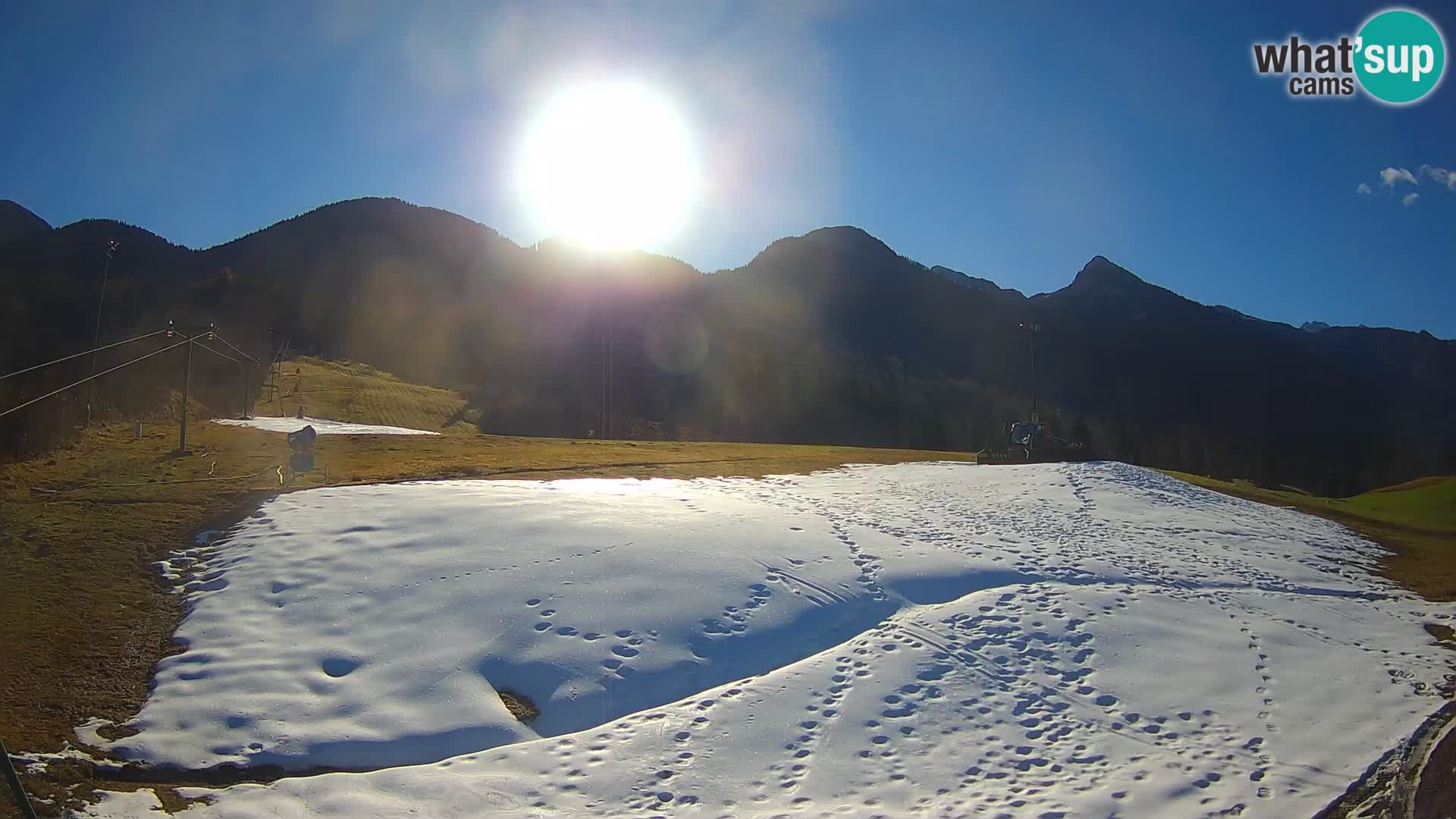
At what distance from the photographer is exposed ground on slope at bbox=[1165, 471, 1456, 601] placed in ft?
53.3

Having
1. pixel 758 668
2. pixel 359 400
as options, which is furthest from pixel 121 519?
pixel 359 400

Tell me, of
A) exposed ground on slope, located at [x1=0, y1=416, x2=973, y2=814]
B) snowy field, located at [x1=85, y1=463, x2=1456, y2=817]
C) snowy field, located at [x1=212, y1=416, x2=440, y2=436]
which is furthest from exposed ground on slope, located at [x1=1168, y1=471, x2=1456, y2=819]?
snowy field, located at [x1=212, y1=416, x2=440, y2=436]

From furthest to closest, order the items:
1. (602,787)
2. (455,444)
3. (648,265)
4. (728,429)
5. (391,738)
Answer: (648,265) → (728,429) → (455,444) → (391,738) → (602,787)

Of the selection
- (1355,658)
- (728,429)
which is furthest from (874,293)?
(1355,658)

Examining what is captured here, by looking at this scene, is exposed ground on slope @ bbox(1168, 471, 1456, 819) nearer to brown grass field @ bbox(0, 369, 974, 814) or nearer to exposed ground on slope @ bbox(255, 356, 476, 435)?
brown grass field @ bbox(0, 369, 974, 814)

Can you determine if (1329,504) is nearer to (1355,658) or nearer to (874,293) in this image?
(1355,658)

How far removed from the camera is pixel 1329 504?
2800 centimetres

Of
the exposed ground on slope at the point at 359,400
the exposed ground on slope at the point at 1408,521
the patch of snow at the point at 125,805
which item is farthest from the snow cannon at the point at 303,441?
the exposed ground on slope at the point at 359,400

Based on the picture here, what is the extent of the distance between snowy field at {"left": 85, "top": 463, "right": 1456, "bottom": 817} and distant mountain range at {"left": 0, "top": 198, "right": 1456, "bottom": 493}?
4986 centimetres

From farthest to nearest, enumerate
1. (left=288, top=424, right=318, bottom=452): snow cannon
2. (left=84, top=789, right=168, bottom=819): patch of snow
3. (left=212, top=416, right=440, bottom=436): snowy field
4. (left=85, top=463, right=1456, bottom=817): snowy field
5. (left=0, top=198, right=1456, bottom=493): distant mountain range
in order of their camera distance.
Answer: (left=0, top=198, right=1456, bottom=493): distant mountain range, (left=212, top=416, right=440, bottom=436): snowy field, (left=288, top=424, right=318, bottom=452): snow cannon, (left=85, top=463, right=1456, bottom=817): snowy field, (left=84, top=789, right=168, bottom=819): patch of snow

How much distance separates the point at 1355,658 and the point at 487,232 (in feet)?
558

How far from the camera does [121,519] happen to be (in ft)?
47.6

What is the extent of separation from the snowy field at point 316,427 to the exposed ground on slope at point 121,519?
9.14 feet

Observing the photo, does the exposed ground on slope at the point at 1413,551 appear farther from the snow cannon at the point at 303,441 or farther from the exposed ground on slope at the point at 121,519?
the snow cannon at the point at 303,441
